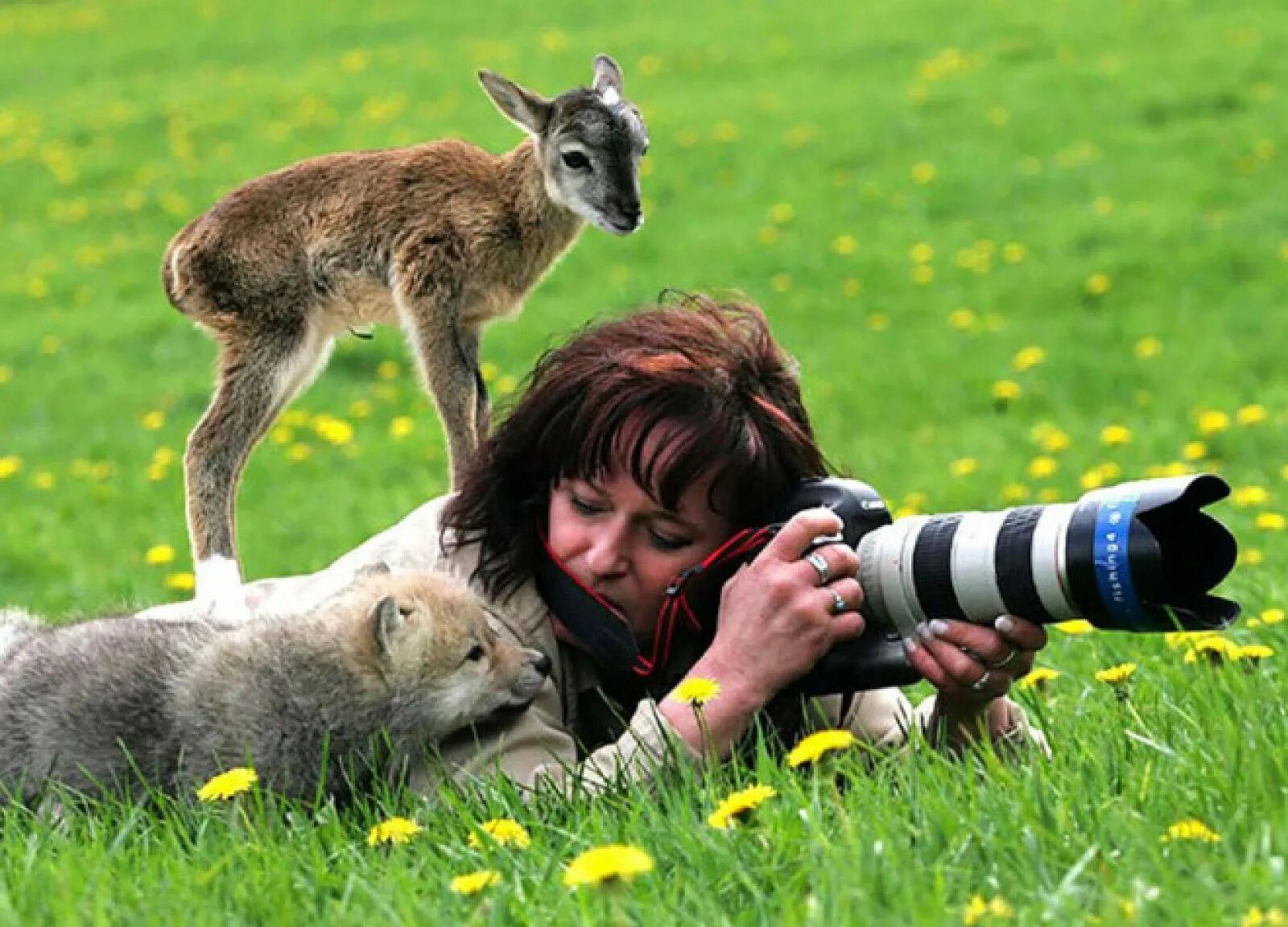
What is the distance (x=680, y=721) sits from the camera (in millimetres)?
3404

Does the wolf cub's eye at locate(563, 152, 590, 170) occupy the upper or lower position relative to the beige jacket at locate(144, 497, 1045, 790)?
upper

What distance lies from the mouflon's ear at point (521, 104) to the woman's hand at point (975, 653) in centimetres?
134

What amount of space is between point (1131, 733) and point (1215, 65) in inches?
579

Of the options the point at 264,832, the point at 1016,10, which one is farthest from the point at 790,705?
the point at 1016,10

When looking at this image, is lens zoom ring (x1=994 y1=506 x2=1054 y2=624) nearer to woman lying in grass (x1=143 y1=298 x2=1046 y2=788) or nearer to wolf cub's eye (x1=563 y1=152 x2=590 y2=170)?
woman lying in grass (x1=143 y1=298 x2=1046 y2=788)

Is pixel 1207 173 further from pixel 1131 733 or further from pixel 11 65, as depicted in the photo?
pixel 11 65

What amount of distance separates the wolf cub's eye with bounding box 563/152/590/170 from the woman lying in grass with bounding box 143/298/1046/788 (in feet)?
1.12

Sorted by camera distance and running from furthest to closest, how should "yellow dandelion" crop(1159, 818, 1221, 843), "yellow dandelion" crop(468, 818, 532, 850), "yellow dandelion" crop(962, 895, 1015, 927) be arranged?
"yellow dandelion" crop(468, 818, 532, 850) < "yellow dandelion" crop(1159, 818, 1221, 843) < "yellow dandelion" crop(962, 895, 1015, 927)

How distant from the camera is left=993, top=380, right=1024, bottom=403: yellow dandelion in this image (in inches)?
422

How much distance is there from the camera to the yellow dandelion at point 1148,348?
11.1m

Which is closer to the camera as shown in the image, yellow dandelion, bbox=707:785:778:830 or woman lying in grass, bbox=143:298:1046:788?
yellow dandelion, bbox=707:785:778:830

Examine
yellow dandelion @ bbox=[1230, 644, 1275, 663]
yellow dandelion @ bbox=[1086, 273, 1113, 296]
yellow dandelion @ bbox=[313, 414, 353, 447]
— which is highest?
yellow dandelion @ bbox=[1230, 644, 1275, 663]

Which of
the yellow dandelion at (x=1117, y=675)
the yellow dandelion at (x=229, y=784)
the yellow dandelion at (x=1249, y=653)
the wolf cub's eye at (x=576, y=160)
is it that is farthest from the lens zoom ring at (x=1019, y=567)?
the yellow dandelion at (x=229, y=784)

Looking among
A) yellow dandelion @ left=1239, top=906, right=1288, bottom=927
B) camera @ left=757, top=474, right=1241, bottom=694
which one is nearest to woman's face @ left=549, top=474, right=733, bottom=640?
camera @ left=757, top=474, right=1241, bottom=694
